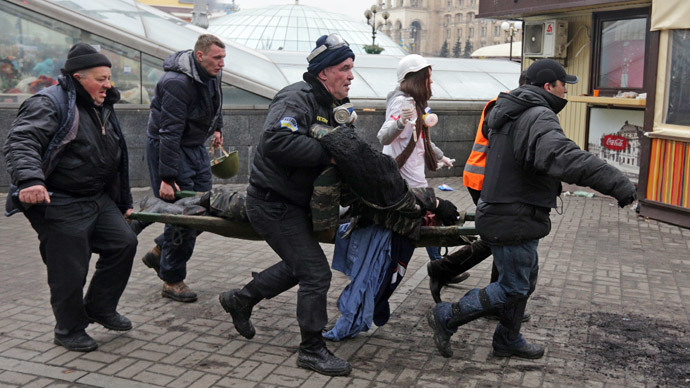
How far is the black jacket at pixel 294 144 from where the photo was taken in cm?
399

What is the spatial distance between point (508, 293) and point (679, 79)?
6.09 m

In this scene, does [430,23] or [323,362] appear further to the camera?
[430,23]

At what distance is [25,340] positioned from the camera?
15.2 ft

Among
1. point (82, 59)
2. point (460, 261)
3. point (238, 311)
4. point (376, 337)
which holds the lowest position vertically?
point (376, 337)

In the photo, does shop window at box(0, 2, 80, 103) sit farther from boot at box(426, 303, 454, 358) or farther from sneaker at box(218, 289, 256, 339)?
boot at box(426, 303, 454, 358)

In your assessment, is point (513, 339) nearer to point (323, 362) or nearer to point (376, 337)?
point (376, 337)

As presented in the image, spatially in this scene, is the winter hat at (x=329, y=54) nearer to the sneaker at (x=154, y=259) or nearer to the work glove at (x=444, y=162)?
the work glove at (x=444, y=162)

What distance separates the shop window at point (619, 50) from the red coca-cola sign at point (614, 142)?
703 mm

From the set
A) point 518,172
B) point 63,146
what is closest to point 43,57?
point 63,146

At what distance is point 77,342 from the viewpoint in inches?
176

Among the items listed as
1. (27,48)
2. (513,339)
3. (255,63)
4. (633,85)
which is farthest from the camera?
(255,63)

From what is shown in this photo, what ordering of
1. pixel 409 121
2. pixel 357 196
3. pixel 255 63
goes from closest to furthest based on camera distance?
1. pixel 357 196
2. pixel 409 121
3. pixel 255 63

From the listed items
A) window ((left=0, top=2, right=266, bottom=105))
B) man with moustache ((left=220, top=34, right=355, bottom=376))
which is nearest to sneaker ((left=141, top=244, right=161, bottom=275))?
man with moustache ((left=220, top=34, right=355, bottom=376))

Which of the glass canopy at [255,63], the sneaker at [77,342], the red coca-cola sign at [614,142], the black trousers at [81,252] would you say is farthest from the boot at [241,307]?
the red coca-cola sign at [614,142]
